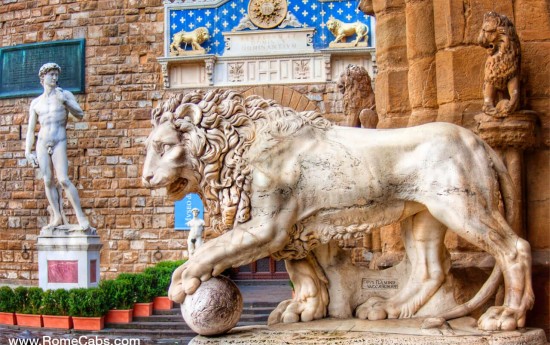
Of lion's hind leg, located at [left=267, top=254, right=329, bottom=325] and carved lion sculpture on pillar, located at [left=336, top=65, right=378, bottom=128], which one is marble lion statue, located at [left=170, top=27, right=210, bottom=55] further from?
lion's hind leg, located at [left=267, top=254, right=329, bottom=325]

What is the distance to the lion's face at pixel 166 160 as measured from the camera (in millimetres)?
3057

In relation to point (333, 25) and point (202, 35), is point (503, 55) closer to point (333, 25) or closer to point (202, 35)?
point (333, 25)

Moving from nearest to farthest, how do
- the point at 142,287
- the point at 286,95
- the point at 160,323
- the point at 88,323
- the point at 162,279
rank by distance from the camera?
the point at 88,323
the point at 160,323
the point at 142,287
the point at 162,279
the point at 286,95

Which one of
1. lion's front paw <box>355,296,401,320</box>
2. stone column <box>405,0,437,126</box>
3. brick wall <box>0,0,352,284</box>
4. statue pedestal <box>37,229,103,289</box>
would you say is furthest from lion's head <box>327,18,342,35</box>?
lion's front paw <box>355,296,401,320</box>

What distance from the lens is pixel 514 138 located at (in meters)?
3.64

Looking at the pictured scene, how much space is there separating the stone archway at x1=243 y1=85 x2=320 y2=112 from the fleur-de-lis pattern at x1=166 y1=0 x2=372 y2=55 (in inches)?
40.4

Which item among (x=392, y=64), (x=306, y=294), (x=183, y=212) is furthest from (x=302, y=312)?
(x=183, y=212)

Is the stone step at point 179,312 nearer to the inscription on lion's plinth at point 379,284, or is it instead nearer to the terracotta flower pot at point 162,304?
the terracotta flower pot at point 162,304

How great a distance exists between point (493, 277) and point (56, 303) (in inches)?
302

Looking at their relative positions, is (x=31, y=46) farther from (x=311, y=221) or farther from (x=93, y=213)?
(x=311, y=221)

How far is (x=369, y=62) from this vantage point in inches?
583

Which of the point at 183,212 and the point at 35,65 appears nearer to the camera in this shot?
the point at 183,212

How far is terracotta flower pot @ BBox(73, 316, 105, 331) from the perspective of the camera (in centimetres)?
936
